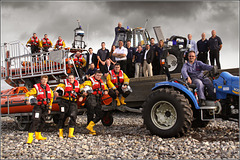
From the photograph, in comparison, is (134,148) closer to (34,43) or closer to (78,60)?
(78,60)

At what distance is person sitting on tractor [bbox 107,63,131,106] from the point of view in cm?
706

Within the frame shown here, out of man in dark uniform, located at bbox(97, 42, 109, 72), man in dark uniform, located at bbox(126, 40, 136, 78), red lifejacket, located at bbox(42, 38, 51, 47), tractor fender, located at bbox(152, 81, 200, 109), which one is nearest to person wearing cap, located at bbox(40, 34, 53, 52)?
red lifejacket, located at bbox(42, 38, 51, 47)

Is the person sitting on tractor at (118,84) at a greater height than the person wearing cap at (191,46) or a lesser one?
lesser

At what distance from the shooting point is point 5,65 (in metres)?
12.7

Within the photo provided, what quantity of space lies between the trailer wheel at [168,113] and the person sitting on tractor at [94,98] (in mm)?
1653

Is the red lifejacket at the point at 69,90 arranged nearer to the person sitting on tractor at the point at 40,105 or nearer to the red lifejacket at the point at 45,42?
the person sitting on tractor at the point at 40,105

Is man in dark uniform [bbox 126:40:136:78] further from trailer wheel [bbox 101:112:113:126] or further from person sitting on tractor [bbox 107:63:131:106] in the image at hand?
trailer wheel [bbox 101:112:113:126]

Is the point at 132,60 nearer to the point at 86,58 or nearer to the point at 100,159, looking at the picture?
the point at 86,58

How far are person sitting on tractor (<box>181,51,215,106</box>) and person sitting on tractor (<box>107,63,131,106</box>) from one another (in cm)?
194

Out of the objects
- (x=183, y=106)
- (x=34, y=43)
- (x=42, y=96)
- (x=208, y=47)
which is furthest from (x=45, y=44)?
(x=183, y=106)

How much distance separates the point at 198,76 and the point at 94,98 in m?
2.73

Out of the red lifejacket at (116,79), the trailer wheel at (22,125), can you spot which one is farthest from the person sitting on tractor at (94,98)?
the trailer wheel at (22,125)

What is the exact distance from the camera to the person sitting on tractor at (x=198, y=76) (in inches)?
210

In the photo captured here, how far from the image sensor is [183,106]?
5090 millimetres
